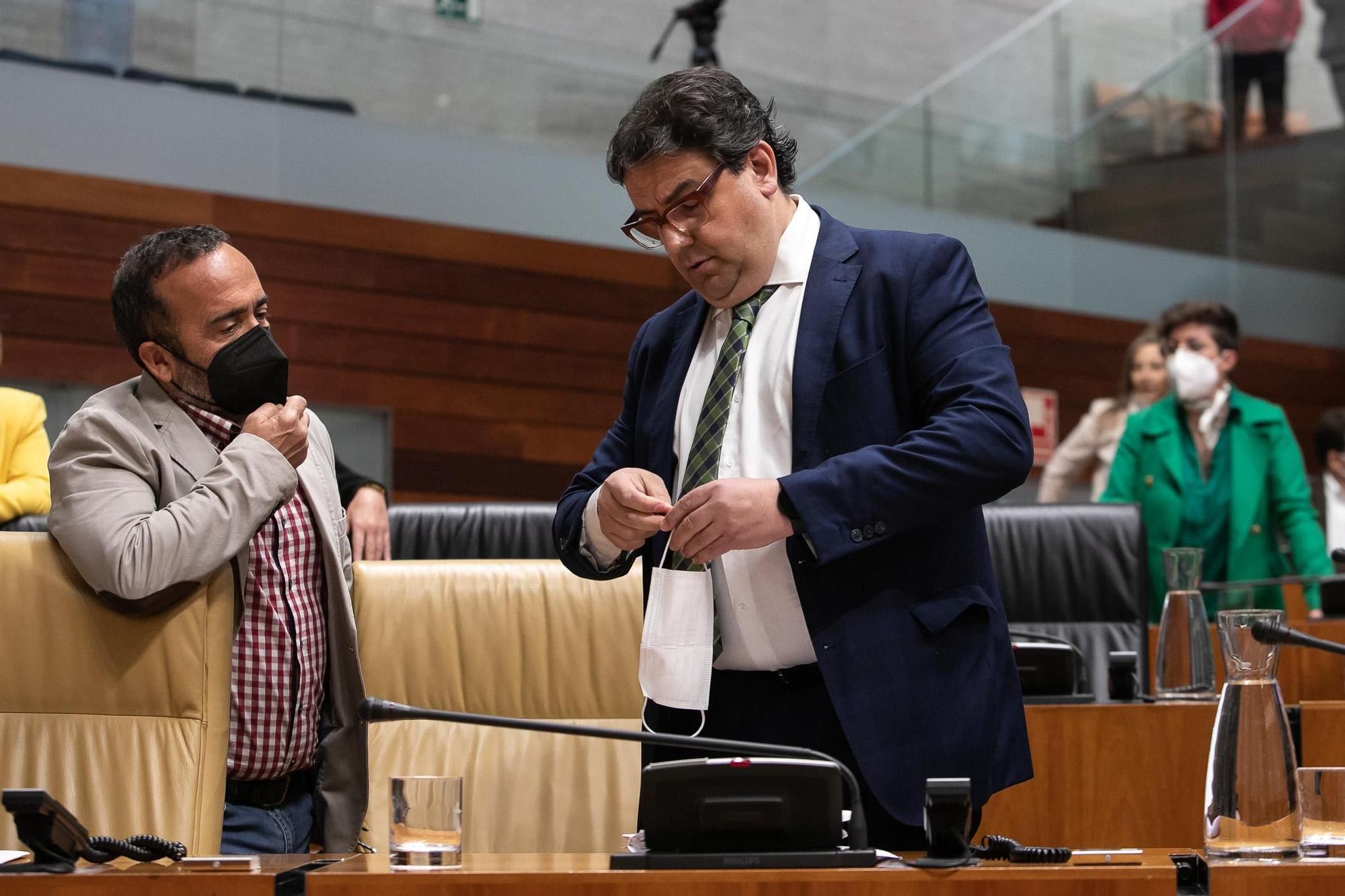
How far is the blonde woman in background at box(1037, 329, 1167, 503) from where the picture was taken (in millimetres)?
5094

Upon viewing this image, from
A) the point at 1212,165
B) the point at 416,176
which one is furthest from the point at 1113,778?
the point at 1212,165

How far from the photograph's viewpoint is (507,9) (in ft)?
19.0

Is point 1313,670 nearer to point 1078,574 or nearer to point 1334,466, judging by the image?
point 1078,574

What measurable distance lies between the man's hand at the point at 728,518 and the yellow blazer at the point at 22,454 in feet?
7.77

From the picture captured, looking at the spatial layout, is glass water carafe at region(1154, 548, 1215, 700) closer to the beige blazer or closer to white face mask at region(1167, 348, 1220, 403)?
white face mask at region(1167, 348, 1220, 403)

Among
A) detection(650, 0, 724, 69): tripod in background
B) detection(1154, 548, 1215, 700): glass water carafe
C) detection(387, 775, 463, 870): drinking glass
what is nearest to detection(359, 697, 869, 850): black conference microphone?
detection(387, 775, 463, 870): drinking glass

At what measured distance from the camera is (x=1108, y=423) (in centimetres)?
518

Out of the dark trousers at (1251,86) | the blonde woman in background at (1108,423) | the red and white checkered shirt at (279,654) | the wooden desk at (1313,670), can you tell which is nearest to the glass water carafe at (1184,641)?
the wooden desk at (1313,670)

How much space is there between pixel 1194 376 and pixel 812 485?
3095mm

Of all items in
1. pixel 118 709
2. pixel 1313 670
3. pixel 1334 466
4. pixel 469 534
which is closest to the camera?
pixel 118 709

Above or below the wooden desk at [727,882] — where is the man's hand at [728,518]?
above

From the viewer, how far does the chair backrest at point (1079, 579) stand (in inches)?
140

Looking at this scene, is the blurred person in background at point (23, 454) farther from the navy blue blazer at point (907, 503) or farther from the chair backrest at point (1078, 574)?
the navy blue blazer at point (907, 503)

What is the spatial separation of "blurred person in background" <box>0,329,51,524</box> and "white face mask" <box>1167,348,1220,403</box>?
296 centimetres
